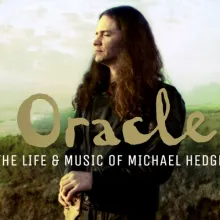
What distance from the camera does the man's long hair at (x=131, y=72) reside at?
1.25m

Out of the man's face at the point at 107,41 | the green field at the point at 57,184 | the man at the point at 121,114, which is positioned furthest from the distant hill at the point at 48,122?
the man's face at the point at 107,41

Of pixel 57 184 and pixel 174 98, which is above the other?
pixel 174 98

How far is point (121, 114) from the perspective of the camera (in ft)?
4.09

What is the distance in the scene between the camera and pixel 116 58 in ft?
4.28

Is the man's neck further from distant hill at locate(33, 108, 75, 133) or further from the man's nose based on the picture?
distant hill at locate(33, 108, 75, 133)

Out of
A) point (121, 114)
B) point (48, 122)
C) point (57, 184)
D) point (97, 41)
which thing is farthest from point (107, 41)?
point (57, 184)

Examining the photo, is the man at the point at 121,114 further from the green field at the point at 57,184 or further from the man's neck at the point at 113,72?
the green field at the point at 57,184

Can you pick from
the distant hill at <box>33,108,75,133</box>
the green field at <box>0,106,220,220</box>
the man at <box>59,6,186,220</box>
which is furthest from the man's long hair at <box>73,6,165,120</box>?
the green field at <box>0,106,220,220</box>

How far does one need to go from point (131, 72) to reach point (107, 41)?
0.10 m

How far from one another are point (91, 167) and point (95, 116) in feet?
0.43

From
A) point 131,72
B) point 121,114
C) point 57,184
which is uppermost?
point 131,72

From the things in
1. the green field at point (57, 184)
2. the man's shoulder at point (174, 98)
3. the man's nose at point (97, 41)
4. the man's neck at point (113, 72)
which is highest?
the man's nose at point (97, 41)

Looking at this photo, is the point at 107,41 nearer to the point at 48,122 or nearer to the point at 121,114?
the point at 121,114

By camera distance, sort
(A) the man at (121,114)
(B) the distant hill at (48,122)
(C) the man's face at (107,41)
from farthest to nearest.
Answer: (B) the distant hill at (48,122) < (C) the man's face at (107,41) < (A) the man at (121,114)
